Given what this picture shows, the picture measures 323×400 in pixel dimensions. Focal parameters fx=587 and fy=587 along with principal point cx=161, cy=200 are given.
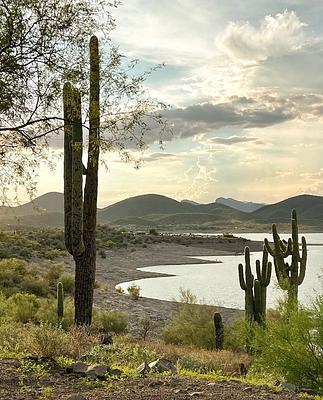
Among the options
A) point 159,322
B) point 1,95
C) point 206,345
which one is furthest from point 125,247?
point 1,95

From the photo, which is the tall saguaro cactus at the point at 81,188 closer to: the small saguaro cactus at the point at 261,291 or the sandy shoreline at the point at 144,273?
the small saguaro cactus at the point at 261,291

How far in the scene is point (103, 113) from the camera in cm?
1034

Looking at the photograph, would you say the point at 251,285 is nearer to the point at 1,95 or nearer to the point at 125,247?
the point at 1,95

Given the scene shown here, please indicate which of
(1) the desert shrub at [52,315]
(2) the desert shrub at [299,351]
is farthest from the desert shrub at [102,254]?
(2) the desert shrub at [299,351]

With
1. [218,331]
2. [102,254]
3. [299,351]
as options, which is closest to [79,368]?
[299,351]

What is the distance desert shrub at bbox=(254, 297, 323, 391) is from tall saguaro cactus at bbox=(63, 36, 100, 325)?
4.95m

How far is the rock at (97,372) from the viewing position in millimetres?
8117

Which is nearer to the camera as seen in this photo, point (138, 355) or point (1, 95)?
point (1, 95)

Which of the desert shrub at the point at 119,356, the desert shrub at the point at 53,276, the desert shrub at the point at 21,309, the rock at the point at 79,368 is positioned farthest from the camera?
the desert shrub at the point at 53,276

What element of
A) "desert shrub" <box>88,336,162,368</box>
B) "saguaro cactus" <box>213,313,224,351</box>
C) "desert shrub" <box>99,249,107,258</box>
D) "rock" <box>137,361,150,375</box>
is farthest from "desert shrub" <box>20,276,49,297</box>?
"desert shrub" <box>99,249,107,258</box>

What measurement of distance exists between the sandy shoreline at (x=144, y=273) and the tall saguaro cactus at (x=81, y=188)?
8.55m

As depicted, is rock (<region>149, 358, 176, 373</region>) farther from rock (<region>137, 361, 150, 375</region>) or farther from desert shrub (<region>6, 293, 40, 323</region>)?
desert shrub (<region>6, 293, 40, 323</region>)

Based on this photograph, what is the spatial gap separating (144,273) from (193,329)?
99.6ft

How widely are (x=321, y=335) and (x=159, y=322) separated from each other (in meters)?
16.4
